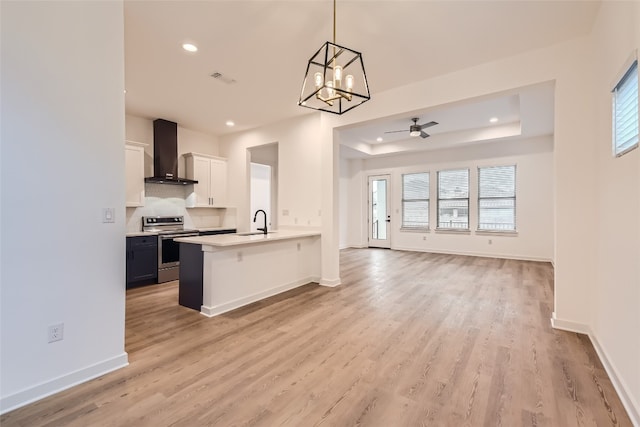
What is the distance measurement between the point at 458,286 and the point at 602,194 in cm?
256

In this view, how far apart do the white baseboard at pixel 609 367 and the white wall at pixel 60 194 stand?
3.47m

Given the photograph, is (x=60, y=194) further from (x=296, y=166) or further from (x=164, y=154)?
(x=164, y=154)

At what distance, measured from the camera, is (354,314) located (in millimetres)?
3553

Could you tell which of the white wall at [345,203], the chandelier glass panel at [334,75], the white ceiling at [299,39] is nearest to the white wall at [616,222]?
the white ceiling at [299,39]

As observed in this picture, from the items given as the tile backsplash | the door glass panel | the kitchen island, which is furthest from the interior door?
the kitchen island

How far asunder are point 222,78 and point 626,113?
4048mm

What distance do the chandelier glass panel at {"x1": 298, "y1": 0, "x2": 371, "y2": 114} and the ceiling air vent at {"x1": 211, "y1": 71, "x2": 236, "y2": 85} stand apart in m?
1.03

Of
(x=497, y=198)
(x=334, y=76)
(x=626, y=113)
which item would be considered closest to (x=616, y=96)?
(x=626, y=113)

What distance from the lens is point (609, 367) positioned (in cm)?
223

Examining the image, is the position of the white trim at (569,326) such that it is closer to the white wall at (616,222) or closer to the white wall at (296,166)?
the white wall at (616,222)

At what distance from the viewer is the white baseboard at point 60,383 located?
6.02 feet

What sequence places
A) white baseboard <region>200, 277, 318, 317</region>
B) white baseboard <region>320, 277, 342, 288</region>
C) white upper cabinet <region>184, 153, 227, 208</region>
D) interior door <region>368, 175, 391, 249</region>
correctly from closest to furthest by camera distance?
white baseboard <region>200, 277, 318, 317</region>, white baseboard <region>320, 277, 342, 288</region>, white upper cabinet <region>184, 153, 227, 208</region>, interior door <region>368, 175, 391, 249</region>

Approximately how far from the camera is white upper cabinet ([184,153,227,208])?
20.0 feet

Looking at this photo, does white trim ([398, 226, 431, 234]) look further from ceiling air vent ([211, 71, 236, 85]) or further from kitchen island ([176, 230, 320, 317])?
ceiling air vent ([211, 71, 236, 85])
